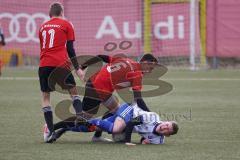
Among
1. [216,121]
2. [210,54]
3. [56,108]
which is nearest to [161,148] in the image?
[216,121]

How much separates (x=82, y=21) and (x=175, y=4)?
3.20m

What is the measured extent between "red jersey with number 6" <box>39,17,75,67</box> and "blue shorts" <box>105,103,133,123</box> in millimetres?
942

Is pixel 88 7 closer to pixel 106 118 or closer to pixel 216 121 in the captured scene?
pixel 216 121

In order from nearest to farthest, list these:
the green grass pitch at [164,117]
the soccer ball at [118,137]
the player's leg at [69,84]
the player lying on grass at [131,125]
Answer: the green grass pitch at [164,117]
the player lying on grass at [131,125]
the soccer ball at [118,137]
the player's leg at [69,84]

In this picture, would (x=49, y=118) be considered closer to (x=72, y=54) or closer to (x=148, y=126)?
(x=72, y=54)

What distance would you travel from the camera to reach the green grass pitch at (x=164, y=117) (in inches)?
342

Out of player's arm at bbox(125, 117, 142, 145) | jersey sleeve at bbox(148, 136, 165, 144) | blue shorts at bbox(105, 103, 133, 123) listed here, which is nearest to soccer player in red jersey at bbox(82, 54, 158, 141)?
blue shorts at bbox(105, 103, 133, 123)

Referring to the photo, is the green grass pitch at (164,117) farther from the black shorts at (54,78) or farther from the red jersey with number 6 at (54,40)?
the red jersey with number 6 at (54,40)

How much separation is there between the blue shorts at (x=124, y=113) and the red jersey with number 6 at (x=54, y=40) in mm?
942

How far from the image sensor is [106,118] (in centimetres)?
991

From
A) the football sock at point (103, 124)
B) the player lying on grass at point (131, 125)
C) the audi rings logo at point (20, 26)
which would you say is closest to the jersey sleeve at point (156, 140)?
the player lying on grass at point (131, 125)

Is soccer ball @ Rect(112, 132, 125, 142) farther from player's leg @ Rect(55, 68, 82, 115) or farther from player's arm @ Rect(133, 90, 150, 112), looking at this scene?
player's leg @ Rect(55, 68, 82, 115)

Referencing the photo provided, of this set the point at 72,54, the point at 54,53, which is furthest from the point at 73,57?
the point at 54,53

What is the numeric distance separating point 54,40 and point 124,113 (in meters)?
1.29
